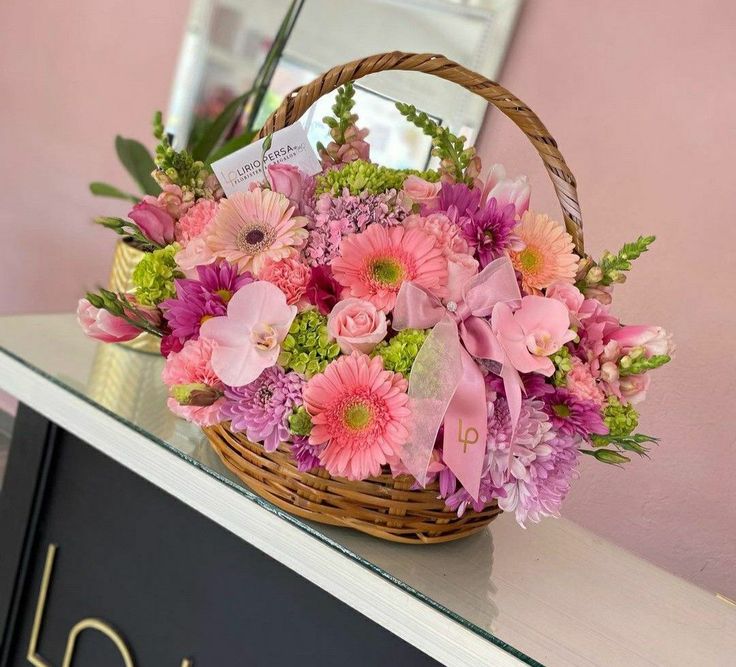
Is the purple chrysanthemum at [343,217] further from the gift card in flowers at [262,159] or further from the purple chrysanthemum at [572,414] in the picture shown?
the purple chrysanthemum at [572,414]

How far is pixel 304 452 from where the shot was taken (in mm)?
591

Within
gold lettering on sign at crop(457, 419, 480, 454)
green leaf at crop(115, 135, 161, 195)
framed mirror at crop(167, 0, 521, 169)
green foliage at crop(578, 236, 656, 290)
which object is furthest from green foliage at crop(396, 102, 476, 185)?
framed mirror at crop(167, 0, 521, 169)

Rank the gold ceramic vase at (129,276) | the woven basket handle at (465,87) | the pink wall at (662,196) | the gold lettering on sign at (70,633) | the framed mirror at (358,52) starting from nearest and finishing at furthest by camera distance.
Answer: the woven basket handle at (465,87), the gold lettering on sign at (70,633), the gold ceramic vase at (129,276), the pink wall at (662,196), the framed mirror at (358,52)

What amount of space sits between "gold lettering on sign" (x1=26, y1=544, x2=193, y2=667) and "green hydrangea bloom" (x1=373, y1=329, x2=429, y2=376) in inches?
15.0

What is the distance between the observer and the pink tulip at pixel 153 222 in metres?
0.68

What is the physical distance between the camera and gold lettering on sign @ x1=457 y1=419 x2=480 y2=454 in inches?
22.5

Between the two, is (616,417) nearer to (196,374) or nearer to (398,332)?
(398,332)

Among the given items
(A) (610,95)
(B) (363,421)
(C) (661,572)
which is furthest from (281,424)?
(A) (610,95)

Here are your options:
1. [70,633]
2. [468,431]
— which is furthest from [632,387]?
[70,633]

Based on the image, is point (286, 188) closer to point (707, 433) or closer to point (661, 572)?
point (661, 572)

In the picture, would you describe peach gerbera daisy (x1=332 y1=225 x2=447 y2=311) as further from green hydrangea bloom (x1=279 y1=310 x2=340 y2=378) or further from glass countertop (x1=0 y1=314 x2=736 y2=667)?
glass countertop (x1=0 y1=314 x2=736 y2=667)

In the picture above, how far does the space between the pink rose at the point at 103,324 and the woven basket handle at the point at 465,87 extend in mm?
217

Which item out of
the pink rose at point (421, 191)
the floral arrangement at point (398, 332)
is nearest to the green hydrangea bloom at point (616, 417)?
the floral arrangement at point (398, 332)

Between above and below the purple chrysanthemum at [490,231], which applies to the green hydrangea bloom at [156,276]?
below
